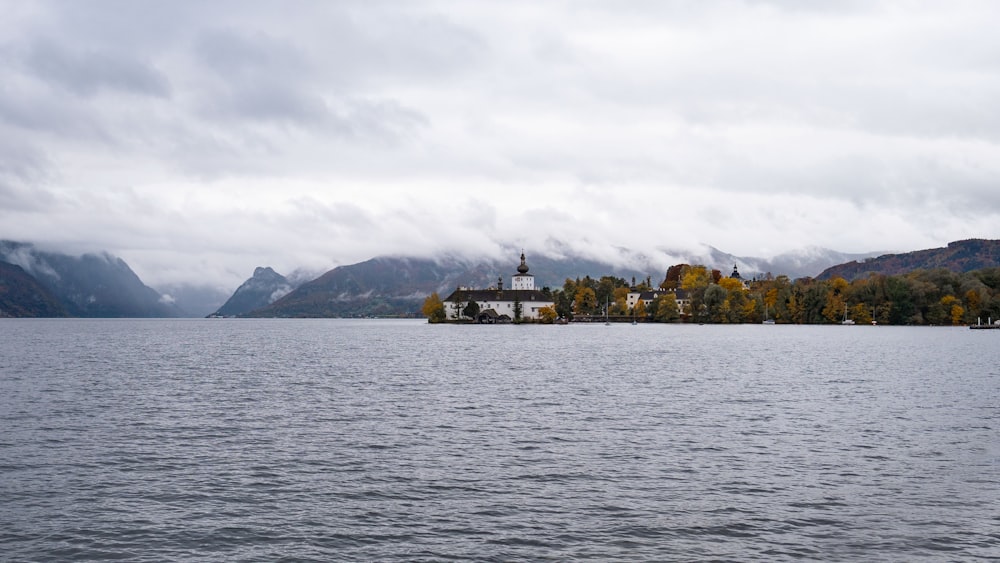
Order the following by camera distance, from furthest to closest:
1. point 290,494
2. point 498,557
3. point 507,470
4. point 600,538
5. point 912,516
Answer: point 507,470, point 290,494, point 912,516, point 600,538, point 498,557

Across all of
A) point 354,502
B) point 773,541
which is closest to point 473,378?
point 354,502

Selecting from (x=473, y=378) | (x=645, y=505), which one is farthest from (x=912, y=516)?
(x=473, y=378)

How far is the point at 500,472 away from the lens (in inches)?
1220

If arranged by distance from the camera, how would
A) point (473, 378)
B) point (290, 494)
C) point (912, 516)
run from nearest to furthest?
point (912, 516)
point (290, 494)
point (473, 378)

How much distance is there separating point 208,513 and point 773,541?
1609 centimetres

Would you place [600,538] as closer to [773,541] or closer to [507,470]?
[773,541]

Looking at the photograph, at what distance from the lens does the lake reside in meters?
22.5

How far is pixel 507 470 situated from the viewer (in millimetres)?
31344

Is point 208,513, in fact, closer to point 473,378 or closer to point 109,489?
point 109,489

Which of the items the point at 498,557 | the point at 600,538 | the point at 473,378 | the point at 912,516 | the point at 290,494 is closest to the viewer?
the point at 498,557

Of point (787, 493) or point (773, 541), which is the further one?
point (787, 493)

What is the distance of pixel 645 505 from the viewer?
26156 millimetres

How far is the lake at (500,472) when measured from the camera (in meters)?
22.5

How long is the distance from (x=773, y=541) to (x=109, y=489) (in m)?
21.1
